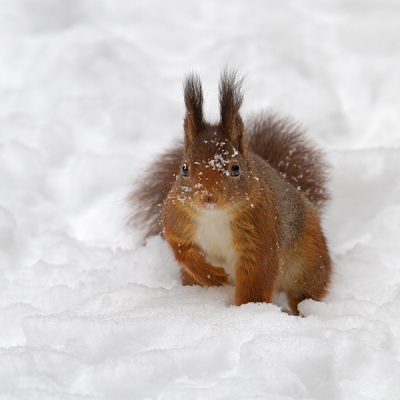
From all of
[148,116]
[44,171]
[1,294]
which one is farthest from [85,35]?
[1,294]

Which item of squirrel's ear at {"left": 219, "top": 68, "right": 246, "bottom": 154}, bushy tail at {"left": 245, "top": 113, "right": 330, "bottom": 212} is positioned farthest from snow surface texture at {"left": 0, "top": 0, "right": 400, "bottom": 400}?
squirrel's ear at {"left": 219, "top": 68, "right": 246, "bottom": 154}

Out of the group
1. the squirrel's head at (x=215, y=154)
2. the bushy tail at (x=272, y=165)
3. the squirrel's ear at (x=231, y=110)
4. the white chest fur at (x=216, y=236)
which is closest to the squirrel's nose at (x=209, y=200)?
the squirrel's head at (x=215, y=154)

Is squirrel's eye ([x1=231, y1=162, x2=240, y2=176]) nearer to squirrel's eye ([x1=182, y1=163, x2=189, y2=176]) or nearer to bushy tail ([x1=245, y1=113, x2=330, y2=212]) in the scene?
squirrel's eye ([x1=182, y1=163, x2=189, y2=176])

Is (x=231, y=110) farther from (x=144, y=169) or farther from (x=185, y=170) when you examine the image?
(x=144, y=169)

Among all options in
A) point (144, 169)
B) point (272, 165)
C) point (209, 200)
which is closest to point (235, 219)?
point (209, 200)

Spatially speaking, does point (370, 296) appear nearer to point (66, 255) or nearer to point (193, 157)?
point (193, 157)
